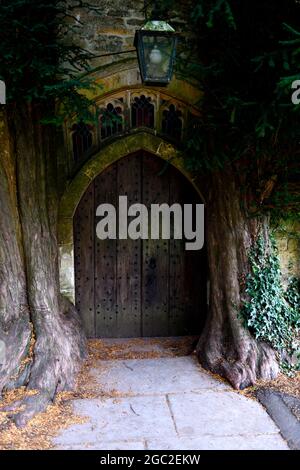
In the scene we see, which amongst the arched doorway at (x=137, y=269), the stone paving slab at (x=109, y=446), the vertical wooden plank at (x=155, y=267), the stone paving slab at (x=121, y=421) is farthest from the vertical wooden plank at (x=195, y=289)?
the stone paving slab at (x=109, y=446)

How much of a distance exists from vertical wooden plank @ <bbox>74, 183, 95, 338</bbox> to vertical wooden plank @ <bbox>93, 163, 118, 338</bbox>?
0.06 metres

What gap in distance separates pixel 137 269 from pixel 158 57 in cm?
252

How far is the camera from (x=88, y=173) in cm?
472

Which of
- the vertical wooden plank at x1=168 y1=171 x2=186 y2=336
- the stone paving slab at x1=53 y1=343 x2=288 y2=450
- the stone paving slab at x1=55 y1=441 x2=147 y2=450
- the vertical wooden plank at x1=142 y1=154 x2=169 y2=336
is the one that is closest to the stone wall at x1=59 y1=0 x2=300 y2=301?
the vertical wooden plank at x1=142 y1=154 x2=169 y2=336

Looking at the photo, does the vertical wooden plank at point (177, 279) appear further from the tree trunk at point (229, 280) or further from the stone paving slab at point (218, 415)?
the stone paving slab at point (218, 415)

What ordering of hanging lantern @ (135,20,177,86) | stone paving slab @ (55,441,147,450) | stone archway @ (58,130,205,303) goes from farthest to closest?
stone archway @ (58,130,205,303)
hanging lantern @ (135,20,177,86)
stone paving slab @ (55,441,147,450)

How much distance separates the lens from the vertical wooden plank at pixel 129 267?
500cm

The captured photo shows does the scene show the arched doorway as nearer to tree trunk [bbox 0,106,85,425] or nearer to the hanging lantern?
tree trunk [bbox 0,106,85,425]

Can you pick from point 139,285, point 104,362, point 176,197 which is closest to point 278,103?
point 176,197

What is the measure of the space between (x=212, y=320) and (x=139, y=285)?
1.01m

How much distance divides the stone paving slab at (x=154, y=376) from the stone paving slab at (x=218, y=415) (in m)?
0.17

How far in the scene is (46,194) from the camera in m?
4.29

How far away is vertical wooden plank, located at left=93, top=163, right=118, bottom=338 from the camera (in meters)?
4.98

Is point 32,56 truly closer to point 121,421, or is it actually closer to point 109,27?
point 109,27
